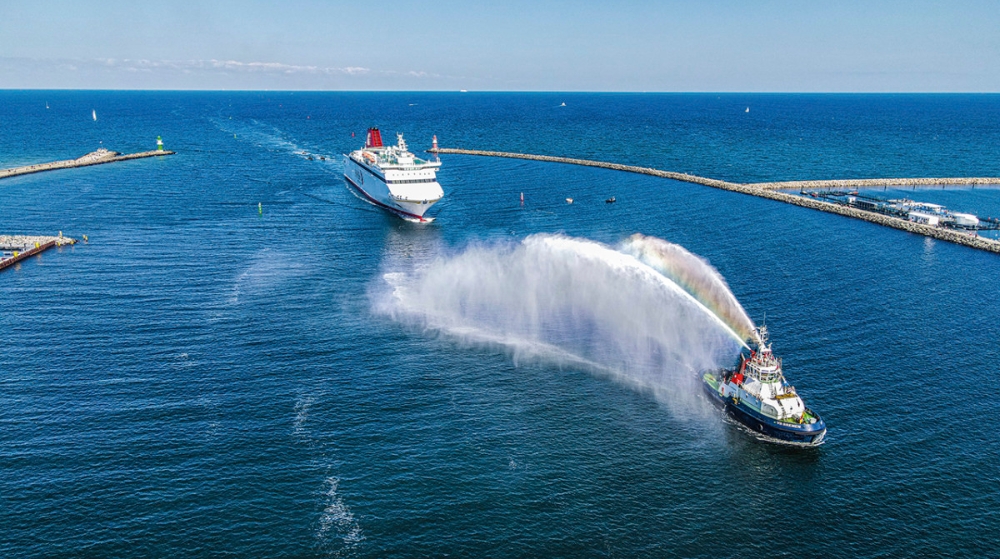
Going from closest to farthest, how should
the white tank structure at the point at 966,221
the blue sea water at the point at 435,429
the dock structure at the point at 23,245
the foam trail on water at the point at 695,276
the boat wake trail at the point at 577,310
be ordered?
the blue sea water at the point at 435,429
the boat wake trail at the point at 577,310
the foam trail on water at the point at 695,276
the dock structure at the point at 23,245
the white tank structure at the point at 966,221

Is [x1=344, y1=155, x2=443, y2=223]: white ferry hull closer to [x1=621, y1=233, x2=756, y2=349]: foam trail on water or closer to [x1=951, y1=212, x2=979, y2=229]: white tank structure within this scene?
[x1=621, y1=233, x2=756, y2=349]: foam trail on water

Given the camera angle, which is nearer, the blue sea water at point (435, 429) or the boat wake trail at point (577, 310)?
the blue sea water at point (435, 429)

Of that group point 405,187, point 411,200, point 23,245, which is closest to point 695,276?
point 411,200

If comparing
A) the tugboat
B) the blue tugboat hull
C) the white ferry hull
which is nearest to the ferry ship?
the white ferry hull

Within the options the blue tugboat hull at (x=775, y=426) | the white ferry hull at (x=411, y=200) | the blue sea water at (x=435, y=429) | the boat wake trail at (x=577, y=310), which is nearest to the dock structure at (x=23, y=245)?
the blue sea water at (x=435, y=429)

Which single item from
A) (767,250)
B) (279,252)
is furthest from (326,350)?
(767,250)

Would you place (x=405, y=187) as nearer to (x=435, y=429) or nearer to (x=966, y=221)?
(x=435, y=429)

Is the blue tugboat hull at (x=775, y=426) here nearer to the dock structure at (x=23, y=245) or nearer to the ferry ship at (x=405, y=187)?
the ferry ship at (x=405, y=187)

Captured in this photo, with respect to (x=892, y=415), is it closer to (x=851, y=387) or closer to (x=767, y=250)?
(x=851, y=387)
